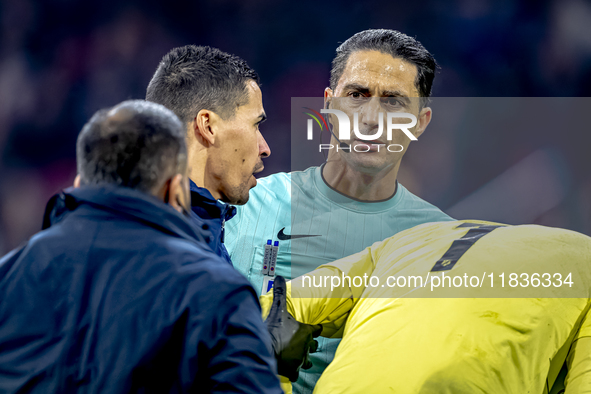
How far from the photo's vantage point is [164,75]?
1.34m

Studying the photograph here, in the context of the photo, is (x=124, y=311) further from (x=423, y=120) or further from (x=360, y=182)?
(x=423, y=120)

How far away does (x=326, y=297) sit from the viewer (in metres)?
1.18

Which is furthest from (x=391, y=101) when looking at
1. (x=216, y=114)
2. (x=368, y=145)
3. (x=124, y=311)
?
(x=124, y=311)

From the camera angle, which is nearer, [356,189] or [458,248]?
[458,248]

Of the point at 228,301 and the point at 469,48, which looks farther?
the point at 469,48

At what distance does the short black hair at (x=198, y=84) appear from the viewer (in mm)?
1289

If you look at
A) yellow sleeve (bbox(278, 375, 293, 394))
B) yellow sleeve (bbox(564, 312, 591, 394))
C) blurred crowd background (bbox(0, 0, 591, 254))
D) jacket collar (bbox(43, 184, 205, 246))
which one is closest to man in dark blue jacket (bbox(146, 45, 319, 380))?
yellow sleeve (bbox(278, 375, 293, 394))

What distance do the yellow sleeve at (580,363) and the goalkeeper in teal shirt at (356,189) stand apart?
485mm

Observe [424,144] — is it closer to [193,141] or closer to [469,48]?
[193,141]

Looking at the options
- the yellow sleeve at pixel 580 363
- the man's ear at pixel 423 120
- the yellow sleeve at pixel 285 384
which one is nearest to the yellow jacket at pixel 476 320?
the yellow sleeve at pixel 580 363

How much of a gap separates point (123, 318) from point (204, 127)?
781 mm

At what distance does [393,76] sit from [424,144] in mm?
228

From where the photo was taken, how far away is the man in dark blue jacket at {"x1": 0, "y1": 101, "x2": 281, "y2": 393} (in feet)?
1.82

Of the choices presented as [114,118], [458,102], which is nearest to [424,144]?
[458,102]
